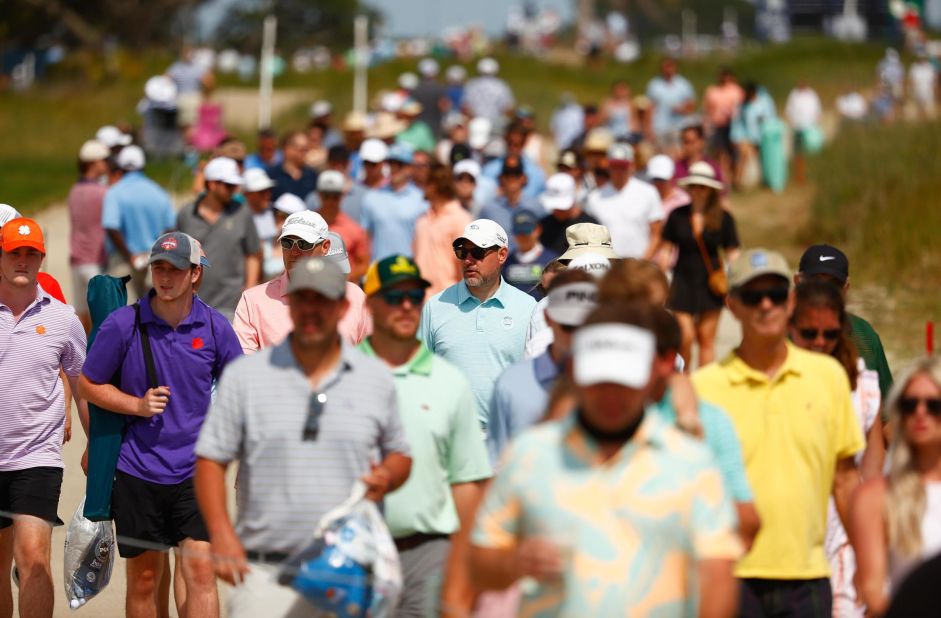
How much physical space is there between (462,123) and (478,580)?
17.3 m

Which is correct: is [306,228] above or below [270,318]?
above

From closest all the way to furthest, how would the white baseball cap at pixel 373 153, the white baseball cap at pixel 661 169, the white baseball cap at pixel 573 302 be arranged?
the white baseball cap at pixel 573 302
the white baseball cap at pixel 373 153
the white baseball cap at pixel 661 169

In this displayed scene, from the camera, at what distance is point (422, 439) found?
6461 millimetres

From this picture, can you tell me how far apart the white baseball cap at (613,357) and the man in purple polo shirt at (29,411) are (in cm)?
429

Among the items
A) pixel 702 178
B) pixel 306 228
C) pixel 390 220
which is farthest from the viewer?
pixel 390 220

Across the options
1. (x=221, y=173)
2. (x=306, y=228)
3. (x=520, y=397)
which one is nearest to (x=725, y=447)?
(x=520, y=397)

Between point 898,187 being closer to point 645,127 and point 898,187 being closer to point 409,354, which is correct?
point 645,127

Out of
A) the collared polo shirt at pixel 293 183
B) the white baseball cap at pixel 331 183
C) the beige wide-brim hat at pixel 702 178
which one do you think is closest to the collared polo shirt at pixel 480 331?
the white baseball cap at pixel 331 183

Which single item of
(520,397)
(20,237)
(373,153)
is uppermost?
(373,153)

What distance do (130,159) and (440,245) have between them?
286 cm

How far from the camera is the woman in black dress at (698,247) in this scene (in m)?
13.2

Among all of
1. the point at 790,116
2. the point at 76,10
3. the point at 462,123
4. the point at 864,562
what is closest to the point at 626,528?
the point at 864,562

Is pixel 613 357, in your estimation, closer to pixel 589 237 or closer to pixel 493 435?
pixel 493 435

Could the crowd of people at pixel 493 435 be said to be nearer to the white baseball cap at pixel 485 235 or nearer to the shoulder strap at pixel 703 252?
the white baseball cap at pixel 485 235
